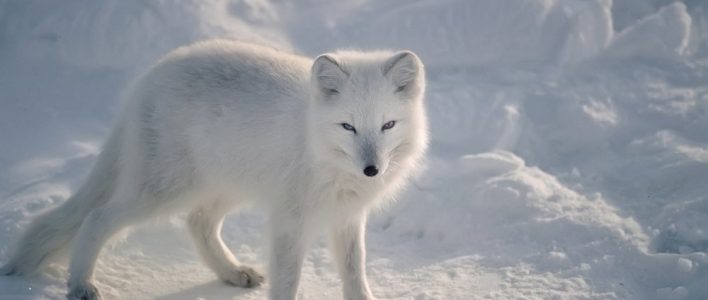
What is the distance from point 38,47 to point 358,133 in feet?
13.4

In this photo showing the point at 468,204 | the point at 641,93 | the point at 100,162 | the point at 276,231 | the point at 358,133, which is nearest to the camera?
the point at 358,133

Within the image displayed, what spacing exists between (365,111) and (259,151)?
77 centimetres

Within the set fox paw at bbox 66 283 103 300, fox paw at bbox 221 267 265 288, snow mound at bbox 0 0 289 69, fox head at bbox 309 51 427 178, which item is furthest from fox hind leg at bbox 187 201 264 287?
snow mound at bbox 0 0 289 69

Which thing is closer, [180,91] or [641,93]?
[180,91]

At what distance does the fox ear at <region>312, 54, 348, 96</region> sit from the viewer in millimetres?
3254

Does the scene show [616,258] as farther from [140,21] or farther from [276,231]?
[140,21]

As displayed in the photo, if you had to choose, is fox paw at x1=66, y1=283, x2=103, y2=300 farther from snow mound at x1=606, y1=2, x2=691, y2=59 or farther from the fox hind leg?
snow mound at x1=606, y1=2, x2=691, y2=59

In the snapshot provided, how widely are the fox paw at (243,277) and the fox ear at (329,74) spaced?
1.47 metres

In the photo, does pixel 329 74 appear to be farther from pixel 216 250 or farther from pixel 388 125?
pixel 216 250

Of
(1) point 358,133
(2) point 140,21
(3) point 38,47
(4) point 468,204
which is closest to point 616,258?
(4) point 468,204

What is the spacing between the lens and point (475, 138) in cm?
548

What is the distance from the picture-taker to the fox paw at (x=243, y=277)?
13.6 ft

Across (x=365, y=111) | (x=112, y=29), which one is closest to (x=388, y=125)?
(x=365, y=111)

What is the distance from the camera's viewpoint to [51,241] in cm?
383
